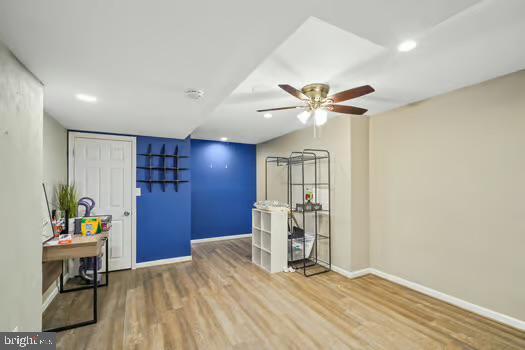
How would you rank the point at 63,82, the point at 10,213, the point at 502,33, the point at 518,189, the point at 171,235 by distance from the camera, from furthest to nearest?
the point at 171,235
the point at 518,189
the point at 63,82
the point at 502,33
the point at 10,213

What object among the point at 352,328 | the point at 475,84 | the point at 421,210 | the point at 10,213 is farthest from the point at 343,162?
the point at 10,213

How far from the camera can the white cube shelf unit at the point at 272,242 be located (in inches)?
149

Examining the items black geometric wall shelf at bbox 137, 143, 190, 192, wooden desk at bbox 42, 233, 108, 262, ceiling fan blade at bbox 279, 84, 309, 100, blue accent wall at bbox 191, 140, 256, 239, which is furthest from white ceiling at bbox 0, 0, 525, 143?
blue accent wall at bbox 191, 140, 256, 239

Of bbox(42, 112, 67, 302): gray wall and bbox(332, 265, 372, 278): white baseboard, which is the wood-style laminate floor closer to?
bbox(332, 265, 372, 278): white baseboard

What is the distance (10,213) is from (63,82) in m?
1.09

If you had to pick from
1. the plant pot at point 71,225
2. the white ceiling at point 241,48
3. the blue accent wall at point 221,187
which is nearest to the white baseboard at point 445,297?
the white ceiling at point 241,48

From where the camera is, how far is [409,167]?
10.3 feet

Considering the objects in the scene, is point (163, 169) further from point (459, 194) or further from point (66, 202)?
point (459, 194)

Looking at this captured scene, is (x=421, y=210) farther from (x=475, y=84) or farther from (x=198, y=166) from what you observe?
(x=198, y=166)

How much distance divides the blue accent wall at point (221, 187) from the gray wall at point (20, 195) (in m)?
3.72

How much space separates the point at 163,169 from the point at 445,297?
→ 4289 mm

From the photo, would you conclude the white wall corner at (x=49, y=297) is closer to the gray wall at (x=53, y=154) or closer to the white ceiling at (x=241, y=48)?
the gray wall at (x=53, y=154)

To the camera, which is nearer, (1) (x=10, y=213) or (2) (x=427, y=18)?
(2) (x=427, y=18)

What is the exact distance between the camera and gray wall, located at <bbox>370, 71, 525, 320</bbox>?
90.4 inches
